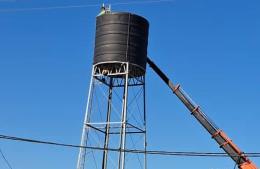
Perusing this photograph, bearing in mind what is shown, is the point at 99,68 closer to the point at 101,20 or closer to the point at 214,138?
the point at 101,20

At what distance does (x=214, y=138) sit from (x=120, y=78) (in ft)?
27.6

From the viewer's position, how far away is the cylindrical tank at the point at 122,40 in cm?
5069

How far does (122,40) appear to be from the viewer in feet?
168

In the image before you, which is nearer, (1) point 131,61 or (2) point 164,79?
(1) point 131,61

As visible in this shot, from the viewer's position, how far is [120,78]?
51.6m

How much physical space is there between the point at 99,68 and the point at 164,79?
5840 mm

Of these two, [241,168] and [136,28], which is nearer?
[241,168]

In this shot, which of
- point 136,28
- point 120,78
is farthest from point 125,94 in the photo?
point 136,28

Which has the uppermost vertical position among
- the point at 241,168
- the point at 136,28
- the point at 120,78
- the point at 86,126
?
the point at 136,28

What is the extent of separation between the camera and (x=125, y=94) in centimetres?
4972

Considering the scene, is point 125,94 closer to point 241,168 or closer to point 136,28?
point 136,28

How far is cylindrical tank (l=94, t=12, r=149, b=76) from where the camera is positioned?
50.7 metres

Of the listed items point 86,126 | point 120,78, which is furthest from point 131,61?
point 86,126

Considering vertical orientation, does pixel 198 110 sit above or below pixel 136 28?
below
